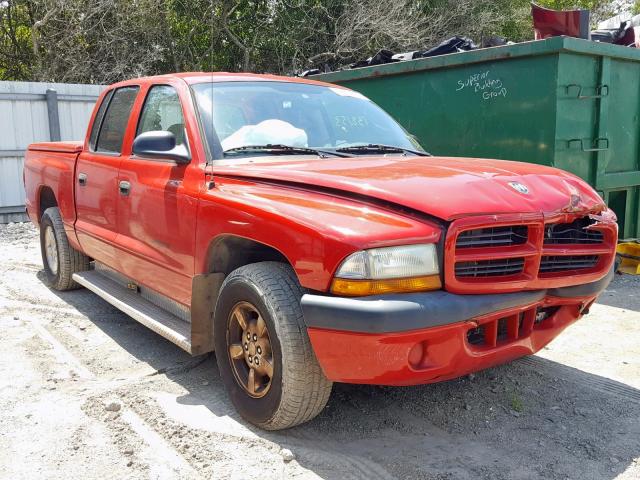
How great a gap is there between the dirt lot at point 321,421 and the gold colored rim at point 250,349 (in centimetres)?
26

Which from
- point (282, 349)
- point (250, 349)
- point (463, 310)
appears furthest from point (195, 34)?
point (463, 310)

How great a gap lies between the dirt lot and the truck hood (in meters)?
1.16

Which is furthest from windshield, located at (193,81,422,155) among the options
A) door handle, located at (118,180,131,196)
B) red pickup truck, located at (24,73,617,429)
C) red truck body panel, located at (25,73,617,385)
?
door handle, located at (118,180,131,196)

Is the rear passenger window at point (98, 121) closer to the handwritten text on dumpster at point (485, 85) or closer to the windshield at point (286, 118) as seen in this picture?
the windshield at point (286, 118)

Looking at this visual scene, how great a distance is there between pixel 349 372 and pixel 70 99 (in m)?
10.6

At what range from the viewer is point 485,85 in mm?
6676

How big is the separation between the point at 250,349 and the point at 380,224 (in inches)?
40.6

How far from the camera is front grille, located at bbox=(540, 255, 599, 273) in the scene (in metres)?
3.01

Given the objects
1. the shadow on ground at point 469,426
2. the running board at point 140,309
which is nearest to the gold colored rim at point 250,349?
the shadow on ground at point 469,426

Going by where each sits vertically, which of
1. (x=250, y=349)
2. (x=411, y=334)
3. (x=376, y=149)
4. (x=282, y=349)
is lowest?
(x=250, y=349)

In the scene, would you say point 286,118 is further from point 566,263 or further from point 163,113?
point 566,263

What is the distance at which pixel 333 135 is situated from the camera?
3908mm

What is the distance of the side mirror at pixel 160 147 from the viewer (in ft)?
11.7

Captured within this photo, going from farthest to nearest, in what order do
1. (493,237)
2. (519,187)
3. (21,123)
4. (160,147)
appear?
(21,123) < (160,147) < (519,187) < (493,237)
